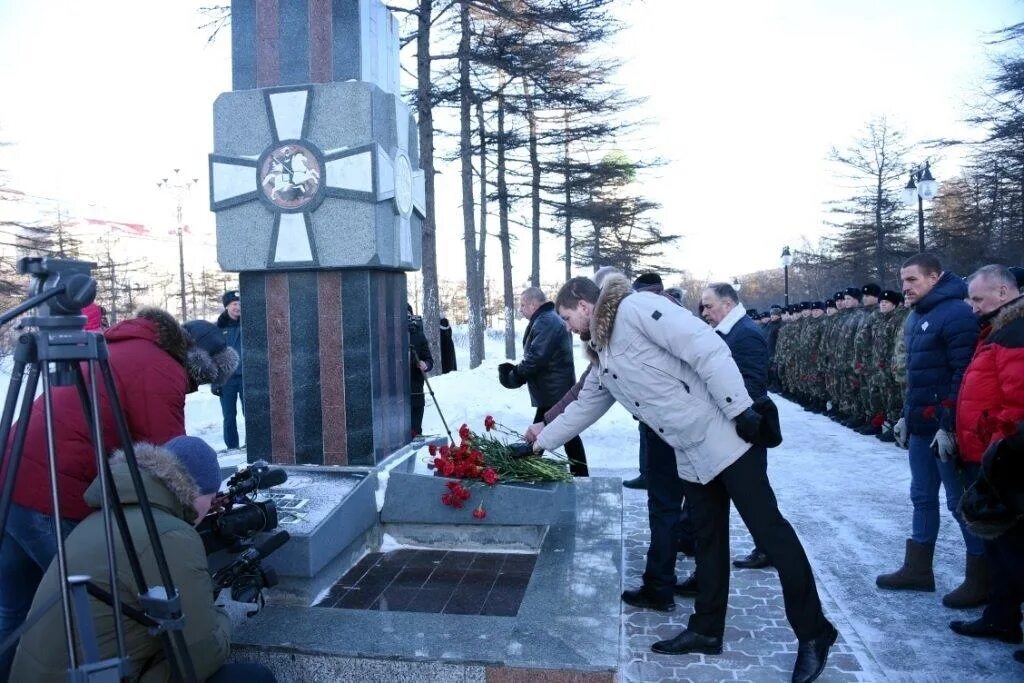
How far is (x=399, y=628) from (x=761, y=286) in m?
61.9

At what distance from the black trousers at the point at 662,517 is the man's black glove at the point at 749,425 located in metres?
0.86

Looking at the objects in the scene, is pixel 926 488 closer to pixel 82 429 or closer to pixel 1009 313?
pixel 1009 313

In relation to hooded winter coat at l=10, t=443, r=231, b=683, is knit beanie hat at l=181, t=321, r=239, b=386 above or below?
above

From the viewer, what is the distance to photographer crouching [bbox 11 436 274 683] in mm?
2104

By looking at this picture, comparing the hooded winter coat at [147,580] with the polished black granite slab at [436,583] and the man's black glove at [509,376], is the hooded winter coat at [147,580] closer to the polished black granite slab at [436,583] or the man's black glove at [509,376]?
the polished black granite slab at [436,583]

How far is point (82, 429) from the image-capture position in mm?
2793

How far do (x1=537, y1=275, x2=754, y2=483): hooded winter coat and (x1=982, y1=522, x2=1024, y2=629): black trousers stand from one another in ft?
4.61

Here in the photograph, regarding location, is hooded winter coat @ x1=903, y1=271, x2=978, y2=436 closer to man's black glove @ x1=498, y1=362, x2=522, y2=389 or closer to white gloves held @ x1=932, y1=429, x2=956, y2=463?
white gloves held @ x1=932, y1=429, x2=956, y2=463

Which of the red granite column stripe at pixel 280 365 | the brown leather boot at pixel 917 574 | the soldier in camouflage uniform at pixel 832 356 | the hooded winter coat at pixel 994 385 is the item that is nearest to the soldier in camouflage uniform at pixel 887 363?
the soldier in camouflage uniform at pixel 832 356

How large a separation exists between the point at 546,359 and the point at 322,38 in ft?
9.22

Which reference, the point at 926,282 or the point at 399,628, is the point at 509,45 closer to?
the point at 926,282

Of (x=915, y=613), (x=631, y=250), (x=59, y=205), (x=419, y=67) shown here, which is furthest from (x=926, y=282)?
(x=59, y=205)

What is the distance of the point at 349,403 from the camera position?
487 cm

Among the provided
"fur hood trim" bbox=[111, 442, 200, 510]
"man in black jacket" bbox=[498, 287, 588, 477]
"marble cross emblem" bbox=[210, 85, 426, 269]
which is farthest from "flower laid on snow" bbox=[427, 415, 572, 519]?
"fur hood trim" bbox=[111, 442, 200, 510]
